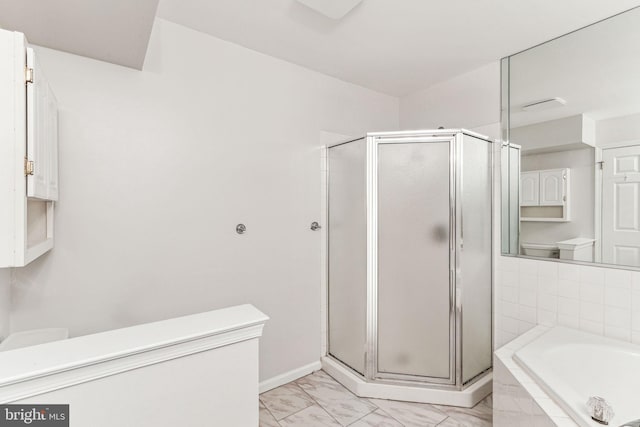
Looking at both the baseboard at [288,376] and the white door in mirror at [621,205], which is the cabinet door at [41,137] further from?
the white door in mirror at [621,205]

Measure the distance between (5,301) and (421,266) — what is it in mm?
2342

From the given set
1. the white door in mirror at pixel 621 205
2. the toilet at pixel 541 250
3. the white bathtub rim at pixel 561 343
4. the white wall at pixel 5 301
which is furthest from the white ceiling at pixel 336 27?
the white bathtub rim at pixel 561 343

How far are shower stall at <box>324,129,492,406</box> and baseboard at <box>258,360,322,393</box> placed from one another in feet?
0.96

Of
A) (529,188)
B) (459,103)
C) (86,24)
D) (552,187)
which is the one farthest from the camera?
(459,103)

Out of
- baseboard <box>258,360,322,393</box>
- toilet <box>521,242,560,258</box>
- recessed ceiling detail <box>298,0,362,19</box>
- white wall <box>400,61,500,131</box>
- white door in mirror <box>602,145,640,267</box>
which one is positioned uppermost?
recessed ceiling detail <box>298,0,362,19</box>

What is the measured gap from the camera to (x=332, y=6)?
67.5 inches

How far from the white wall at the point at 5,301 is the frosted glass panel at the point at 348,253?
196 cm

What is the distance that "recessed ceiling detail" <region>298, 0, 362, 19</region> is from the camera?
1.68 metres

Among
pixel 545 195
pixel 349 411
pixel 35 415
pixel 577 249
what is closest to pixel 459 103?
pixel 545 195

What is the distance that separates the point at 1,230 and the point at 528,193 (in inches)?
113

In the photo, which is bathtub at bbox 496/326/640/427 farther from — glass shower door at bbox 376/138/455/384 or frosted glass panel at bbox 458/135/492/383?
glass shower door at bbox 376/138/455/384

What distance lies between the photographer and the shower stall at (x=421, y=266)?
2172 millimetres

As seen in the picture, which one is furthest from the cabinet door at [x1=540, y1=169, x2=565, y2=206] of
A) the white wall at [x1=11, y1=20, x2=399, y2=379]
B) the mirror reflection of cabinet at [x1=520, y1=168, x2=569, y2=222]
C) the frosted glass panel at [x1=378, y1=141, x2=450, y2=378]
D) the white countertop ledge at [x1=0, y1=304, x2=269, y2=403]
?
the white countertop ledge at [x1=0, y1=304, x2=269, y2=403]

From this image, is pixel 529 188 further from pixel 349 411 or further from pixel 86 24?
pixel 86 24
